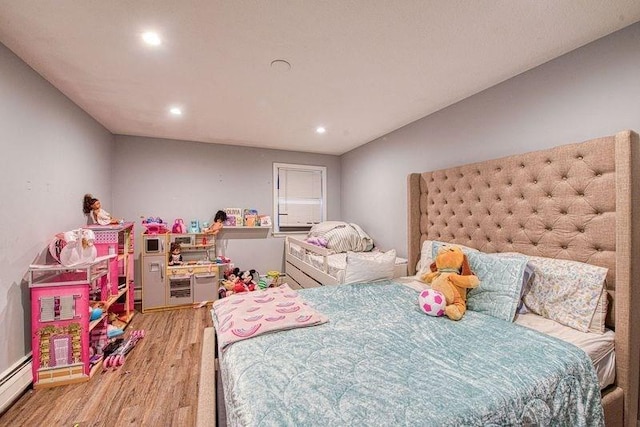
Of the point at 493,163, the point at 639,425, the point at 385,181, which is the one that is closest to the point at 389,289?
the point at 493,163

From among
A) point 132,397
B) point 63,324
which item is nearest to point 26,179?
point 63,324

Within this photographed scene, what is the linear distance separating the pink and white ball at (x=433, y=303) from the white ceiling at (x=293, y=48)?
1.53m

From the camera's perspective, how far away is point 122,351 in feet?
7.72

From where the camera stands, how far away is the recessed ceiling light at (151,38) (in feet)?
5.12

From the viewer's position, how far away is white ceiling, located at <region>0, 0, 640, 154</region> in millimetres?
1378

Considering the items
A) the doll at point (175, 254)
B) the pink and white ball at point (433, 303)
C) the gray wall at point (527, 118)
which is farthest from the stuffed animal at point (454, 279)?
the doll at point (175, 254)

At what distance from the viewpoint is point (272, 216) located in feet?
14.6

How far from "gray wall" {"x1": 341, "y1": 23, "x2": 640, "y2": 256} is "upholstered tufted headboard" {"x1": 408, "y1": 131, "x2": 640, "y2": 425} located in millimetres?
160

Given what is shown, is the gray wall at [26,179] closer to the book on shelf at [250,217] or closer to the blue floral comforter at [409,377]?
the blue floral comforter at [409,377]

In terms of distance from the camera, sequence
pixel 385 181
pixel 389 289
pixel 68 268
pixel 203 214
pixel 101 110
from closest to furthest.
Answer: pixel 68 268
pixel 389 289
pixel 101 110
pixel 385 181
pixel 203 214

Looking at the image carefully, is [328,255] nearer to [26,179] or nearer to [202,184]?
[202,184]

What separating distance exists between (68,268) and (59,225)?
54 centimetres

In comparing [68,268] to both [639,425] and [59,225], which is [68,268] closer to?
[59,225]

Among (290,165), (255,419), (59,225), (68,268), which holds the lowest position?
(255,419)
